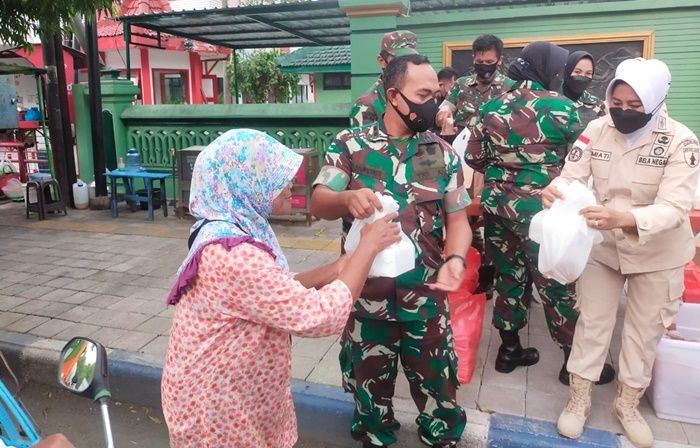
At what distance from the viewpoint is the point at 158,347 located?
390 centimetres

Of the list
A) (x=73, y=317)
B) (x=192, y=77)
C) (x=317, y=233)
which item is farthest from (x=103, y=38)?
(x=73, y=317)

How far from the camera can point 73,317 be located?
4461mm

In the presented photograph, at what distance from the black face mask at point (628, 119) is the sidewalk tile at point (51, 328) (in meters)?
3.93

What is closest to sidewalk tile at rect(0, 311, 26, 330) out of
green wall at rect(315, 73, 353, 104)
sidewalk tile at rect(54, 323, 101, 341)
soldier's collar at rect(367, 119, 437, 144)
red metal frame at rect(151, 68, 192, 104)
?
sidewalk tile at rect(54, 323, 101, 341)

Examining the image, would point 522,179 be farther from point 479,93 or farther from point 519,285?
point 479,93

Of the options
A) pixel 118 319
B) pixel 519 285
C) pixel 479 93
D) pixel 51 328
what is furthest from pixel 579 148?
pixel 51 328

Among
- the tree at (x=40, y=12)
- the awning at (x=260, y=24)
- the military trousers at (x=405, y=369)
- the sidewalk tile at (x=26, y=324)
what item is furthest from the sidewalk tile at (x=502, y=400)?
the awning at (x=260, y=24)

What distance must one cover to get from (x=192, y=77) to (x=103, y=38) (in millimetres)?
3635

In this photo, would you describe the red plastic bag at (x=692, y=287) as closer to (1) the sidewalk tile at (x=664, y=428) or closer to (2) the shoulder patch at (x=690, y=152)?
(1) the sidewalk tile at (x=664, y=428)

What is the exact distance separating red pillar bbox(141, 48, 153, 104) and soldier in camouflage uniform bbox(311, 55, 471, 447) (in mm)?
20561

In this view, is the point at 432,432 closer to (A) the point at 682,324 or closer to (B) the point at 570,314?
(B) the point at 570,314

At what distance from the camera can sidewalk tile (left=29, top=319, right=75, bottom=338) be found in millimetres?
4172

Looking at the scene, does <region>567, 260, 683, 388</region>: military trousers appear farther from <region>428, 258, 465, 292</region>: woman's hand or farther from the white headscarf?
<region>428, 258, 465, 292</region>: woman's hand

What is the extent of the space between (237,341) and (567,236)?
1486 mm
